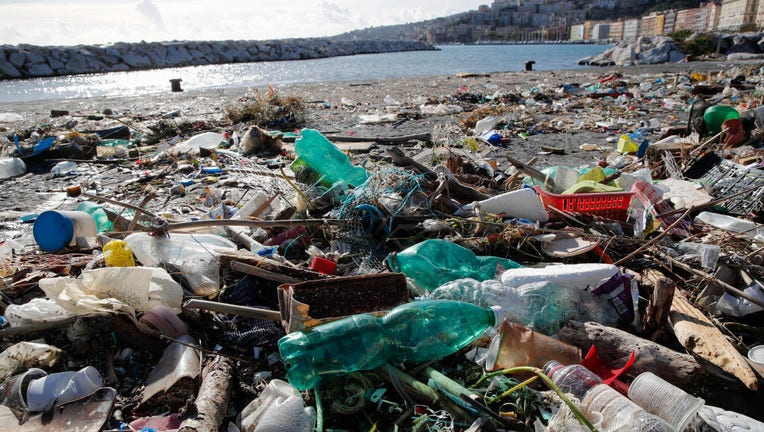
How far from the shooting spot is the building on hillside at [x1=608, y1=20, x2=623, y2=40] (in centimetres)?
8412

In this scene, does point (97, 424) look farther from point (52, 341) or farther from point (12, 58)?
point (12, 58)

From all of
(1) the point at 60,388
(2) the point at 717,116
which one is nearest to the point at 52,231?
(1) the point at 60,388

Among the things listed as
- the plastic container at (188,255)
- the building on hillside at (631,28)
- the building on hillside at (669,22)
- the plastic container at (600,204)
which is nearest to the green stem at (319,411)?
the plastic container at (188,255)

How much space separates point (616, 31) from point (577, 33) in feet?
50.7

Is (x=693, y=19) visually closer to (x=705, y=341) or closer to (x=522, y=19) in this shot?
(x=522, y=19)

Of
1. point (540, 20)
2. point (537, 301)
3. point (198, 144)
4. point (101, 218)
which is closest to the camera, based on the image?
point (537, 301)

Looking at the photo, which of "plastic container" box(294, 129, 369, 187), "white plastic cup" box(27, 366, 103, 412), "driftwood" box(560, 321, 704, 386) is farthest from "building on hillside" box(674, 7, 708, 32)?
"white plastic cup" box(27, 366, 103, 412)

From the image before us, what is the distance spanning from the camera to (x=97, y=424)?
5.67 feet

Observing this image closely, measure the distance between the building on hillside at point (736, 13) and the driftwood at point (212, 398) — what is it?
49.0 metres

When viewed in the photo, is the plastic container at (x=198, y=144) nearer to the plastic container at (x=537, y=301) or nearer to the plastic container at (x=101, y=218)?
the plastic container at (x=101, y=218)

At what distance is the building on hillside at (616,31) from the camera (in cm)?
8412

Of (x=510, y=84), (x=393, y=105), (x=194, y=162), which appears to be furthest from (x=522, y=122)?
(x=510, y=84)

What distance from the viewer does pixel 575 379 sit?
5.80 ft

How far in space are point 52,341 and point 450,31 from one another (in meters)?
116
